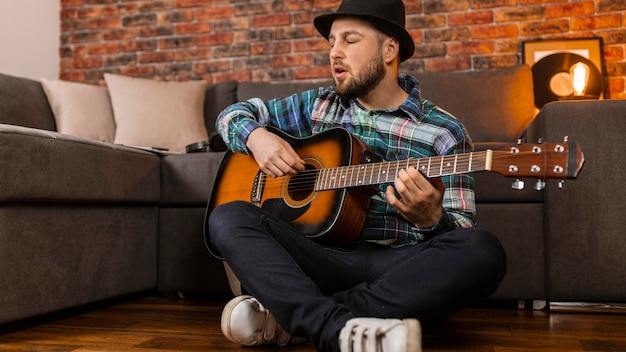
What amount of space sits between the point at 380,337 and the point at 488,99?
6.11ft

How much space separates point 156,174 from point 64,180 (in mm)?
509

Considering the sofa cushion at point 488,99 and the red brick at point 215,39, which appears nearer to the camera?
the sofa cushion at point 488,99

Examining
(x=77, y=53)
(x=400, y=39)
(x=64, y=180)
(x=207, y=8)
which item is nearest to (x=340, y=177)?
(x=400, y=39)

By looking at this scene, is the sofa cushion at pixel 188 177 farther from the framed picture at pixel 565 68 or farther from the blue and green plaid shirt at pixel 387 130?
the framed picture at pixel 565 68

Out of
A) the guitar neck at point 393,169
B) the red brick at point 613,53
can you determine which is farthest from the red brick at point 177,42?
the guitar neck at point 393,169

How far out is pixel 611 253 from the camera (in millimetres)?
1844

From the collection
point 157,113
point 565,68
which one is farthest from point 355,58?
point 565,68

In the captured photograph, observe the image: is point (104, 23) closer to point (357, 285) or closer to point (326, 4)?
point (326, 4)

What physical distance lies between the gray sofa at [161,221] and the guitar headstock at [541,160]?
2.54 feet

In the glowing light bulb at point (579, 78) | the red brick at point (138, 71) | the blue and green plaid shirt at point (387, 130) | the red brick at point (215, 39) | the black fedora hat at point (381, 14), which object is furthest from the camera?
the red brick at point (138, 71)

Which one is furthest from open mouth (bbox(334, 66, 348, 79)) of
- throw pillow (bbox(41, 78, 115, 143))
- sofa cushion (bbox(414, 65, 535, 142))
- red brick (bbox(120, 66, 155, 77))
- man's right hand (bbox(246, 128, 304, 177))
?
red brick (bbox(120, 66, 155, 77))

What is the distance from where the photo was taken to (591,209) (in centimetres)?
186

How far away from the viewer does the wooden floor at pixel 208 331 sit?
1405mm

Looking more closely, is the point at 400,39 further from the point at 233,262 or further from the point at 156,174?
the point at 156,174
